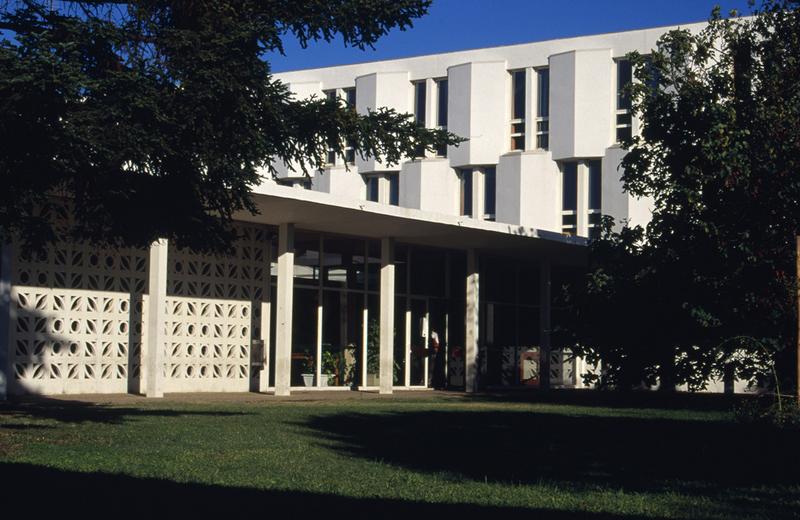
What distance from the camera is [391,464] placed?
10180mm

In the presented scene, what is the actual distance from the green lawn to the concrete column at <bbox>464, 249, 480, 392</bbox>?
12.2 m

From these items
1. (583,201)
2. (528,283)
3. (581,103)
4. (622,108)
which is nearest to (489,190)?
(583,201)

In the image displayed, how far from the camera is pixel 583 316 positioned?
22672 millimetres

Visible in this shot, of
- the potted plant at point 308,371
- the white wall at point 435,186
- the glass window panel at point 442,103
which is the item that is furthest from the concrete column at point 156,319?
the glass window panel at point 442,103

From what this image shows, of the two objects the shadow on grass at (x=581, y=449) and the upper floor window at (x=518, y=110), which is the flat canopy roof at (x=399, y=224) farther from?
the upper floor window at (x=518, y=110)

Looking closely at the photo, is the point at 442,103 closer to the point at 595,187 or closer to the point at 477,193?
the point at 477,193

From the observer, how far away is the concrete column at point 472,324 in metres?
29.7

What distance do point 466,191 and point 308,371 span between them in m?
16.5

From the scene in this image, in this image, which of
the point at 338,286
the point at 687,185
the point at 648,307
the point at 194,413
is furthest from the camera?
the point at 338,286

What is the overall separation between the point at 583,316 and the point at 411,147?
30.0 ft

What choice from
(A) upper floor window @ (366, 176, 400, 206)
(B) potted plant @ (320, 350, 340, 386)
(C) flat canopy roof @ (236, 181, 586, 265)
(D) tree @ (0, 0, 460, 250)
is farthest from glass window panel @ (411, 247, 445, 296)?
(D) tree @ (0, 0, 460, 250)

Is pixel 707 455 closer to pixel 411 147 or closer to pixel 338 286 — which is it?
pixel 411 147

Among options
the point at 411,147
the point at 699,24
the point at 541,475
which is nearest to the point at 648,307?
the point at 411,147

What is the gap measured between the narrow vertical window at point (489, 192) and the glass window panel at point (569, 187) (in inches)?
104
